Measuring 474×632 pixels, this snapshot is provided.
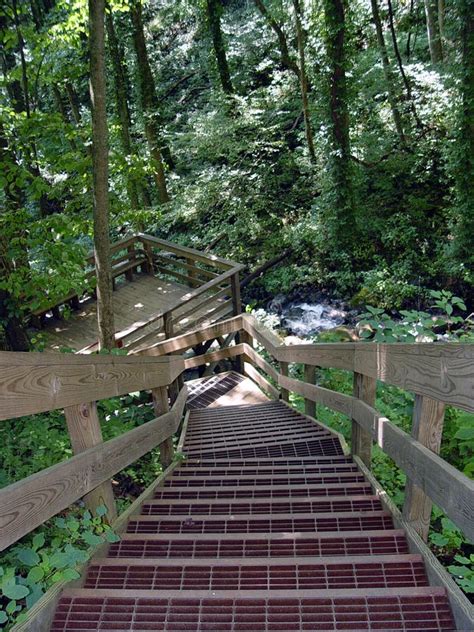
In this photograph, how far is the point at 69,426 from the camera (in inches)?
91.4

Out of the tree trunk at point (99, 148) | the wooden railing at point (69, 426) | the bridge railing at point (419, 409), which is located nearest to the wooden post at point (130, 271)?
the tree trunk at point (99, 148)

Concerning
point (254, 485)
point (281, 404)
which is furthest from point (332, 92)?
point (254, 485)

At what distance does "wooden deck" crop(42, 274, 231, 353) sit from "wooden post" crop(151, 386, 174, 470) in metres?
4.54

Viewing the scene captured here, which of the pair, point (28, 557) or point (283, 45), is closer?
point (28, 557)

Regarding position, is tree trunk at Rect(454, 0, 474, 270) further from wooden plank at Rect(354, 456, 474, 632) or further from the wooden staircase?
wooden plank at Rect(354, 456, 474, 632)

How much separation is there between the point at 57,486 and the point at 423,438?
1573 millimetres

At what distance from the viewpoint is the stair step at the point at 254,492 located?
3352mm

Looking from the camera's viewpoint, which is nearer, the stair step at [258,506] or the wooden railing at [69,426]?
the wooden railing at [69,426]

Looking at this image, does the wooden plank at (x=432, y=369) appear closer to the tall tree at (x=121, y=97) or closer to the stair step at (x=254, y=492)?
the stair step at (x=254, y=492)

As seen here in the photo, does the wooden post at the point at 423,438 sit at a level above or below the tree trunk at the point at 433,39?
below

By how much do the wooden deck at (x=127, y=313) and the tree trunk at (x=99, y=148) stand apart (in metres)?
1.98

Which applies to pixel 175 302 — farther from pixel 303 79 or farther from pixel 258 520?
pixel 303 79

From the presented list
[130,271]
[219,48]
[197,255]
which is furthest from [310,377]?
[219,48]

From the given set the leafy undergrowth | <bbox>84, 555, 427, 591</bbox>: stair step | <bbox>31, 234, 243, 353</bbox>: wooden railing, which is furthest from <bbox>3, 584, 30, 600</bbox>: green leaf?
<bbox>31, 234, 243, 353</bbox>: wooden railing
